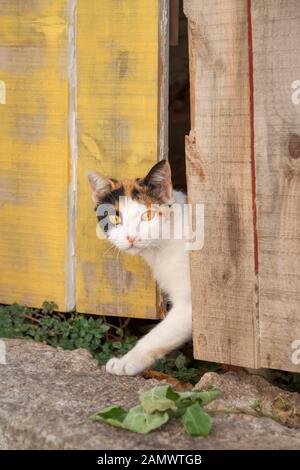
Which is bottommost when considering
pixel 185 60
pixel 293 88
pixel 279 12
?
pixel 293 88

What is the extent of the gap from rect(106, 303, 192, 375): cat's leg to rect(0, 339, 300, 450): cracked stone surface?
74 millimetres

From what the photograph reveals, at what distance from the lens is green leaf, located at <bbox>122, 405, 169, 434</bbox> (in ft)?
9.21

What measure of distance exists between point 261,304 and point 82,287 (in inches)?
54.0

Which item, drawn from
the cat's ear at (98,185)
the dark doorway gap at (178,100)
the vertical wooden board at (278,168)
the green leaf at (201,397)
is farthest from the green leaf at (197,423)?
the dark doorway gap at (178,100)

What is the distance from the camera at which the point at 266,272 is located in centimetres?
320

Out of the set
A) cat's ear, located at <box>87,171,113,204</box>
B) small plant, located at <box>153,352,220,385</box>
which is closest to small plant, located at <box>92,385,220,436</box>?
small plant, located at <box>153,352,220,385</box>

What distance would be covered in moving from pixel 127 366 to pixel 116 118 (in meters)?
1.22

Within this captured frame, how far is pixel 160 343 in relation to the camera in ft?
12.6

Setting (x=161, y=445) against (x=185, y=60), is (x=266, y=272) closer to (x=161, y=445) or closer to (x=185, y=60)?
(x=161, y=445)

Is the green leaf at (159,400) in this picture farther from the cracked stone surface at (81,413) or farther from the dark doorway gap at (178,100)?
the dark doorway gap at (178,100)

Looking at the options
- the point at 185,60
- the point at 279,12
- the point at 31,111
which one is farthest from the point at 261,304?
the point at 185,60

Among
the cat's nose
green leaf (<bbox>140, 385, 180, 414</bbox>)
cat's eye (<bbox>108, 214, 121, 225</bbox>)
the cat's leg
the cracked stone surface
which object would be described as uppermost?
cat's eye (<bbox>108, 214, 121, 225</bbox>)

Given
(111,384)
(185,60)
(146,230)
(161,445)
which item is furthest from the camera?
(185,60)

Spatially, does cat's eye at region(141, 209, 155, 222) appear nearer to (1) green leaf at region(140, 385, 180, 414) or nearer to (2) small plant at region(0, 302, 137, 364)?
(2) small plant at region(0, 302, 137, 364)
